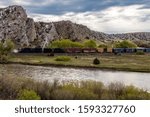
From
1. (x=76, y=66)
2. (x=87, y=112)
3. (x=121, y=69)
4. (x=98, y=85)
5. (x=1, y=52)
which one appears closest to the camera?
(x=87, y=112)

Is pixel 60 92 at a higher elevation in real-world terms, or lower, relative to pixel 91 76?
higher

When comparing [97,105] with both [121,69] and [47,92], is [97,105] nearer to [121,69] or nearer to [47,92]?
[47,92]

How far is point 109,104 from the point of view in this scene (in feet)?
44.5

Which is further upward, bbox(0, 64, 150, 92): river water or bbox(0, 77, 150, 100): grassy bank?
bbox(0, 77, 150, 100): grassy bank

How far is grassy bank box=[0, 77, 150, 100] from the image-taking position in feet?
64.7

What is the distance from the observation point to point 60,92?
2002 centimetres

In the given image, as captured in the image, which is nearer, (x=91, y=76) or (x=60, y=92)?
(x=60, y=92)

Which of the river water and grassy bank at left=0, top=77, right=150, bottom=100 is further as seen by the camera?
the river water

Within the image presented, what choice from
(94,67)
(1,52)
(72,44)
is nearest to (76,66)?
(94,67)

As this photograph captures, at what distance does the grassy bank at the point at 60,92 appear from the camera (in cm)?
1973

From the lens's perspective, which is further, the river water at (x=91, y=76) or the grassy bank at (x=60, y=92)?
the river water at (x=91, y=76)

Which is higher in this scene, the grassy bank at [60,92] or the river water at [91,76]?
Answer: the grassy bank at [60,92]

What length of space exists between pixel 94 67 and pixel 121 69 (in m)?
7.25

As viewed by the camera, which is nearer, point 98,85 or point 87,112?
point 87,112
